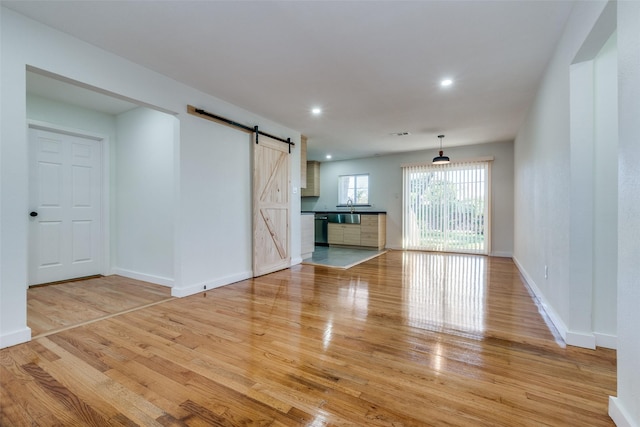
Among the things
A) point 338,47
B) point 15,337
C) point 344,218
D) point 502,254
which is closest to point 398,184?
point 344,218

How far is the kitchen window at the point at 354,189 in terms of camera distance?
314 inches

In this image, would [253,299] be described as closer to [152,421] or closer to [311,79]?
[152,421]

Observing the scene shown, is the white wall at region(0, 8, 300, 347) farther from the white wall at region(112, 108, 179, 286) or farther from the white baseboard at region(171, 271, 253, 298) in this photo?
the white wall at region(112, 108, 179, 286)

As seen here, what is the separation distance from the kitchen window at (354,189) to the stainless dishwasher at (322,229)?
783mm

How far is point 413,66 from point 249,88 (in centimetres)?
193

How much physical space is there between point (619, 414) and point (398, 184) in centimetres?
642

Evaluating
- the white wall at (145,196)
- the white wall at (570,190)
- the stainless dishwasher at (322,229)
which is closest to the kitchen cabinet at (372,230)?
the stainless dishwasher at (322,229)

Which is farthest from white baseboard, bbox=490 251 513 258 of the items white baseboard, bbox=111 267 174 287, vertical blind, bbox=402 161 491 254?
white baseboard, bbox=111 267 174 287

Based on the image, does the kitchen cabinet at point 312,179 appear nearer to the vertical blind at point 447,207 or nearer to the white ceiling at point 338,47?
the vertical blind at point 447,207

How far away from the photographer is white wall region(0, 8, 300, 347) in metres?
2.08

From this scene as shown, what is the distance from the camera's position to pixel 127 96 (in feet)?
9.21

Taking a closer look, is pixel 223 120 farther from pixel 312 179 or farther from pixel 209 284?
pixel 312 179

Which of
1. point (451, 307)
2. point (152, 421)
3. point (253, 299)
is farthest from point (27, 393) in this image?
point (451, 307)

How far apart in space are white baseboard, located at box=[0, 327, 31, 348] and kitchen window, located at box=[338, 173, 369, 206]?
6.93 m
